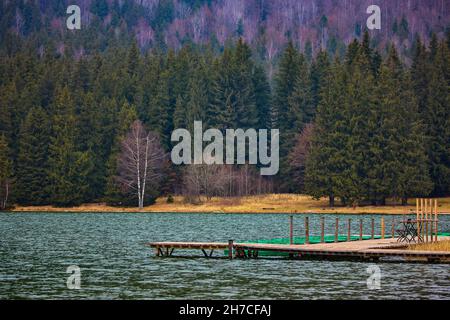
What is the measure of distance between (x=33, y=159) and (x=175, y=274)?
289ft

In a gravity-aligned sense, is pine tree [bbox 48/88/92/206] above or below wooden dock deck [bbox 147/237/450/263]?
above

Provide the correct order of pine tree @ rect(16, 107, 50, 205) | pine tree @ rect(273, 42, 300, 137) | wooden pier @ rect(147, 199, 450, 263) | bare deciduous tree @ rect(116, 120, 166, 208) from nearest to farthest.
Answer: wooden pier @ rect(147, 199, 450, 263), bare deciduous tree @ rect(116, 120, 166, 208), pine tree @ rect(16, 107, 50, 205), pine tree @ rect(273, 42, 300, 137)

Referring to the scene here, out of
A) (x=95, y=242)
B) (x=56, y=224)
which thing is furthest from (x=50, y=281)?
(x=56, y=224)

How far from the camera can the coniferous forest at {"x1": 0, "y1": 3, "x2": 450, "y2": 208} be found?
125062 mm

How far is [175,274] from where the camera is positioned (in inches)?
2104

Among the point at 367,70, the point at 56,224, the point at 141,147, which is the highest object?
the point at 367,70

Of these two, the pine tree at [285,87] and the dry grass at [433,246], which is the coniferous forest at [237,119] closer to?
A: the pine tree at [285,87]

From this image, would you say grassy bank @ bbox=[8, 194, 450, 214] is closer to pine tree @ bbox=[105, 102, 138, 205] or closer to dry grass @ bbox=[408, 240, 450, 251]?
pine tree @ bbox=[105, 102, 138, 205]

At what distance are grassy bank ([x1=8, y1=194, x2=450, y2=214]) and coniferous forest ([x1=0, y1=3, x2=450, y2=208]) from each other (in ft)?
4.69

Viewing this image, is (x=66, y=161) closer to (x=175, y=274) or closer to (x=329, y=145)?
(x=329, y=145)

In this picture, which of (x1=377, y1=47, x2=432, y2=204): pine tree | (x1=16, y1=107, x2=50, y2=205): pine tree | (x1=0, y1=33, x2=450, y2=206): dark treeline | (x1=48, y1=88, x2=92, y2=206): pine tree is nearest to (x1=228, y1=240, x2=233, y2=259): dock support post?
(x1=377, y1=47, x2=432, y2=204): pine tree
